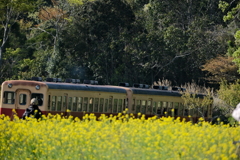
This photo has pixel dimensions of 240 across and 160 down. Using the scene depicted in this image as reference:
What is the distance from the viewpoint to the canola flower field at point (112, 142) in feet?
36.1

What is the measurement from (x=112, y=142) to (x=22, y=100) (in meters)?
12.7

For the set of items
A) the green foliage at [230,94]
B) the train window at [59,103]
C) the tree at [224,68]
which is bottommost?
the train window at [59,103]

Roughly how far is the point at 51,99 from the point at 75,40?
27.1m

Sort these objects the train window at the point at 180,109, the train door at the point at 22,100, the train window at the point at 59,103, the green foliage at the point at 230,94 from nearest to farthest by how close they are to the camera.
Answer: the train door at the point at 22,100 → the train window at the point at 59,103 → the train window at the point at 180,109 → the green foliage at the point at 230,94

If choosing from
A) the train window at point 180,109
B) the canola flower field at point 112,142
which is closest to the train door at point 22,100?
the train window at point 180,109

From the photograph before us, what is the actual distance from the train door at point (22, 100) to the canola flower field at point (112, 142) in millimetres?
9561

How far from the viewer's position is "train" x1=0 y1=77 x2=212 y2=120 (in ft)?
79.1

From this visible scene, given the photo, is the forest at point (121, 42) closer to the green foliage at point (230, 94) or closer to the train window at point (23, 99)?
the green foliage at point (230, 94)

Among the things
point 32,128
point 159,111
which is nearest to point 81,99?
point 159,111

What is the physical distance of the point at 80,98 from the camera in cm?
2553

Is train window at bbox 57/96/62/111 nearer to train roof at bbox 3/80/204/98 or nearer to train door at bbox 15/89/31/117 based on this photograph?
train roof at bbox 3/80/204/98

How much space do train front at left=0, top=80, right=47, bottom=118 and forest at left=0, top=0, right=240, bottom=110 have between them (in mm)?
23999

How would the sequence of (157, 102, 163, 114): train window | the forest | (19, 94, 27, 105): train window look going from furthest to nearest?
1. the forest
2. (157, 102, 163, 114): train window
3. (19, 94, 27, 105): train window

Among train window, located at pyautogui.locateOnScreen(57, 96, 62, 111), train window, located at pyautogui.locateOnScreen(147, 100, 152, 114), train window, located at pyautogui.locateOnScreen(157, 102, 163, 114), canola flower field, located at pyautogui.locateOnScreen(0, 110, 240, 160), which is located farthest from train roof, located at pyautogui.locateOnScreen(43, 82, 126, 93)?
canola flower field, located at pyautogui.locateOnScreen(0, 110, 240, 160)
